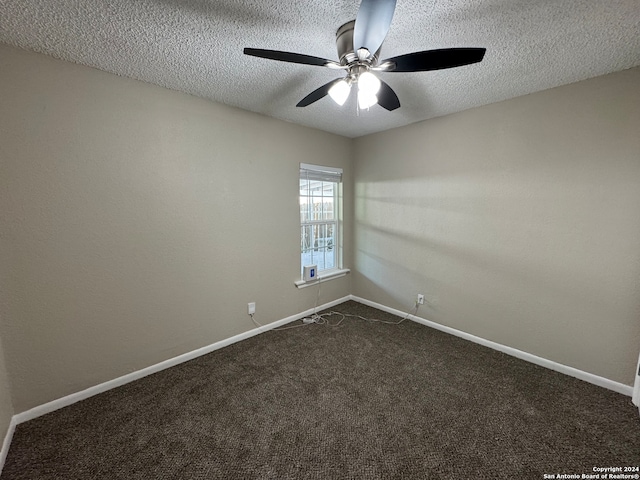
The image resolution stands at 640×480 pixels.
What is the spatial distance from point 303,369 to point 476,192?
91.3 inches

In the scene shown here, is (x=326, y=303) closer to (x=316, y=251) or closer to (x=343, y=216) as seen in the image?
(x=316, y=251)

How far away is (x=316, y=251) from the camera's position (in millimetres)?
3426

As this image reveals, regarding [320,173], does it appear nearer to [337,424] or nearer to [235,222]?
[235,222]

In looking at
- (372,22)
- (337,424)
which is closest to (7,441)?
(337,424)

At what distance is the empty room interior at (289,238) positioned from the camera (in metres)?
1.36

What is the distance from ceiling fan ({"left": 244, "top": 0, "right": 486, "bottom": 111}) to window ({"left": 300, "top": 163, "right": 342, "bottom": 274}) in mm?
1620

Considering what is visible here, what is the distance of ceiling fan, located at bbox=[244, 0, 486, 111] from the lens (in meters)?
1.02

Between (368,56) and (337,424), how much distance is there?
2.11 metres

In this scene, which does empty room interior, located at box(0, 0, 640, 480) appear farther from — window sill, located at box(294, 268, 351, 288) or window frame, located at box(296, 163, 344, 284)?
window sill, located at box(294, 268, 351, 288)

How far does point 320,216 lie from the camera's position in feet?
11.2

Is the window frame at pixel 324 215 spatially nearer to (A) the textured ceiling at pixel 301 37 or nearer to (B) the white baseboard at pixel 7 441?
(A) the textured ceiling at pixel 301 37

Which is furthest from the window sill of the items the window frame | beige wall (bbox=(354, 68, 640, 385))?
beige wall (bbox=(354, 68, 640, 385))

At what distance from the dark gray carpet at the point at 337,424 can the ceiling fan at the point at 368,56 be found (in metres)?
2.02

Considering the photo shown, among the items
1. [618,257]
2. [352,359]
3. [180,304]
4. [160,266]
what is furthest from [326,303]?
[618,257]
